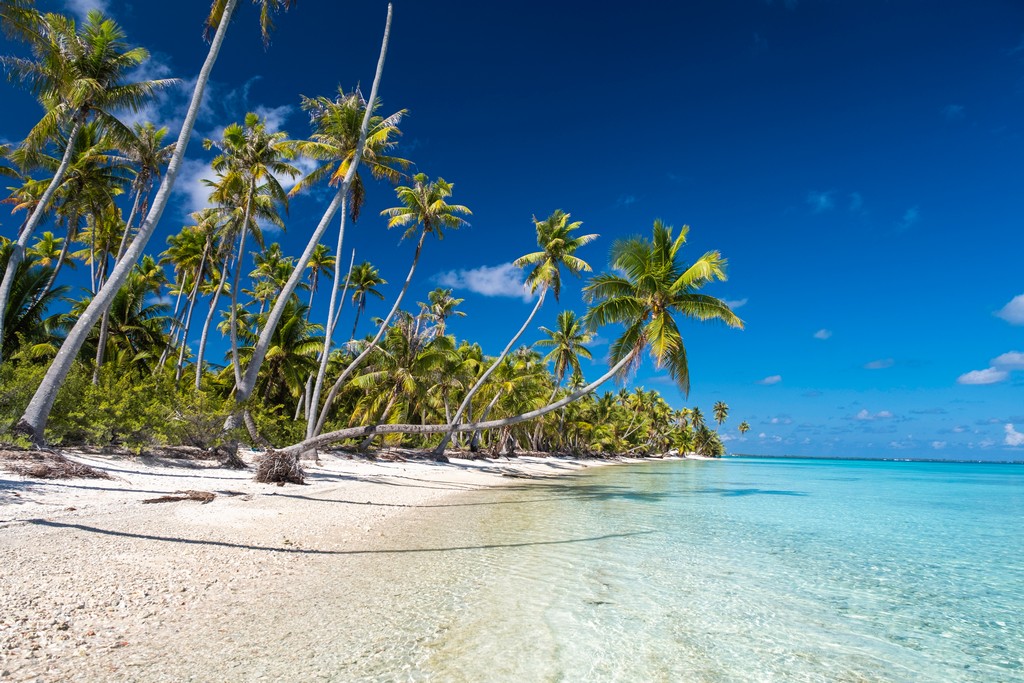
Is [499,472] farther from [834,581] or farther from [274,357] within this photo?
[834,581]


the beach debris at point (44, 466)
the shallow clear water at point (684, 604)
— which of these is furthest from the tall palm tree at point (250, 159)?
the shallow clear water at point (684, 604)

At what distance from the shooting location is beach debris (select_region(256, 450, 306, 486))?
42.4ft

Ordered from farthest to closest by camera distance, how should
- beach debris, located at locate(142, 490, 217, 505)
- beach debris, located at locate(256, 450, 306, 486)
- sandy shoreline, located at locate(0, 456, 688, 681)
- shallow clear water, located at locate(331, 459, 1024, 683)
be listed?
1. beach debris, located at locate(256, 450, 306, 486)
2. beach debris, located at locate(142, 490, 217, 505)
3. shallow clear water, located at locate(331, 459, 1024, 683)
4. sandy shoreline, located at locate(0, 456, 688, 681)

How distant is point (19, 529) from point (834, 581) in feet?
37.0

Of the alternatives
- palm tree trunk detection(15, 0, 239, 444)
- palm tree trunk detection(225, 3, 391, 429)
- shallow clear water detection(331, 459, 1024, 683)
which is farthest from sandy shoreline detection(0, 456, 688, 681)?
palm tree trunk detection(225, 3, 391, 429)

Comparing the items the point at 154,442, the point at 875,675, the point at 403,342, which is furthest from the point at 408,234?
the point at 875,675

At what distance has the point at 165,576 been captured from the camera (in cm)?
526

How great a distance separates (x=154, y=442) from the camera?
44.2ft

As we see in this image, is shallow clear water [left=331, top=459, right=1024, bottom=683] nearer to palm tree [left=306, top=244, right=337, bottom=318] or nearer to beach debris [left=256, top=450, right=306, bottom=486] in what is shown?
beach debris [left=256, top=450, right=306, bottom=486]

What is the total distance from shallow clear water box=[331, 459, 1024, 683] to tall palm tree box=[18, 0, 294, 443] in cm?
833

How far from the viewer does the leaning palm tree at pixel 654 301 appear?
1519 cm

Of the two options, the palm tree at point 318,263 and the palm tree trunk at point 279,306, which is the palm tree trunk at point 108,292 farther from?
the palm tree at point 318,263

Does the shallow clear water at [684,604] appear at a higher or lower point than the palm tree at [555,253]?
lower

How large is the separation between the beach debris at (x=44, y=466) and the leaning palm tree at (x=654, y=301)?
19.3ft
